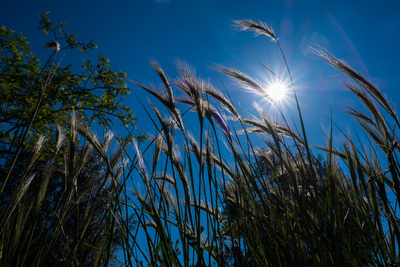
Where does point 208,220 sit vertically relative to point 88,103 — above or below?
below

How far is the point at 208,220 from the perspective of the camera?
5.03 feet

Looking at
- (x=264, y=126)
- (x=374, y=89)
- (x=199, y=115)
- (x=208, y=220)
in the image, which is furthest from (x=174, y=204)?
(x=374, y=89)

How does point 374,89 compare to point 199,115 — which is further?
point 374,89

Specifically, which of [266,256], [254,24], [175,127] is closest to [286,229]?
[266,256]

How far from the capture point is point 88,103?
8.80 m

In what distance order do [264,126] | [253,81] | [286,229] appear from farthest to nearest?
[253,81]
[264,126]
[286,229]

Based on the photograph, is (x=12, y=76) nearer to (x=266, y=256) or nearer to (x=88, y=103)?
(x=88, y=103)

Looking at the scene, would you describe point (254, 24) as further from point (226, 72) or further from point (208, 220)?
point (208, 220)

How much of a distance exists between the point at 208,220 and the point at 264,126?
738 millimetres

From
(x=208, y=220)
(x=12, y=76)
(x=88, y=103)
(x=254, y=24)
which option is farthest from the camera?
(x=88, y=103)

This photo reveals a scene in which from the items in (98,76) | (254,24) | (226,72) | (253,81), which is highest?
(98,76)

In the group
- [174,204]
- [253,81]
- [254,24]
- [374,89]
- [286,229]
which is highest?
[254,24]

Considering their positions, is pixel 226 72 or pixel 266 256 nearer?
pixel 266 256

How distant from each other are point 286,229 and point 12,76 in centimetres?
910
